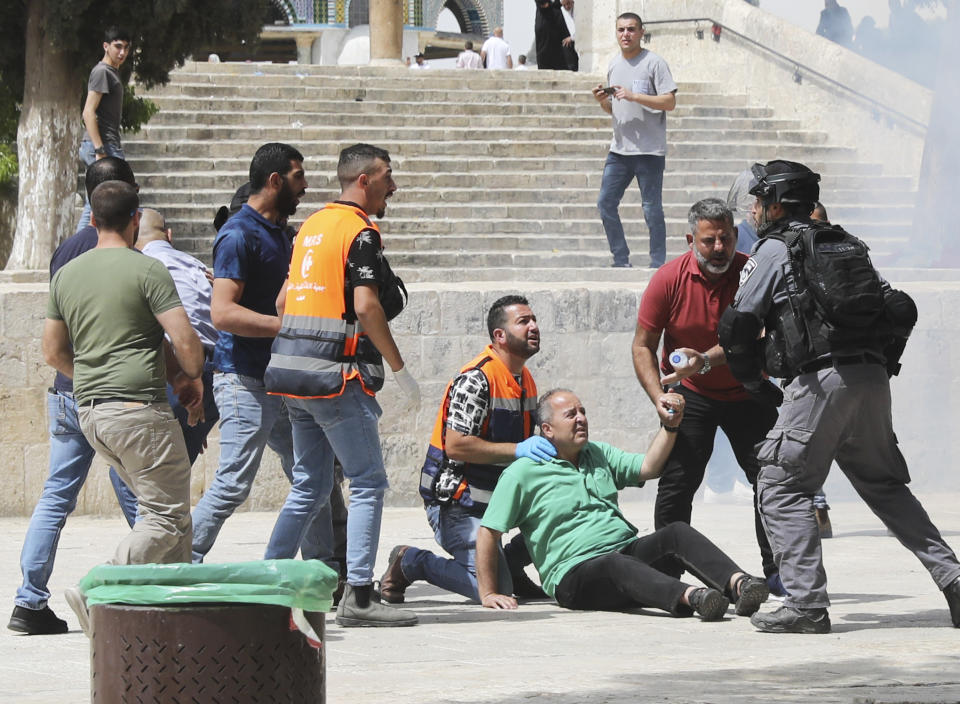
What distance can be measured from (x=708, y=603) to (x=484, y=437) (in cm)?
119

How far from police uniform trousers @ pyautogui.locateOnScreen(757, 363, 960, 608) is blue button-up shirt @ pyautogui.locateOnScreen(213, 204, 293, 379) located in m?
1.91

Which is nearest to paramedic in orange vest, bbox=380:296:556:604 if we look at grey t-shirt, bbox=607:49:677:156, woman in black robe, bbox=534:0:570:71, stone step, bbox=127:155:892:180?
grey t-shirt, bbox=607:49:677:156

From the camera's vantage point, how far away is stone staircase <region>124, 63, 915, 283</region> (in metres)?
14.5

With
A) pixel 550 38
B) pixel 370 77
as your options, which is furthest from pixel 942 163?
pixel 550 38

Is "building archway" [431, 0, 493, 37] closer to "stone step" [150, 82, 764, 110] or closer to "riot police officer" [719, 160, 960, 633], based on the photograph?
"stone step" [150, 82, 764, 110]

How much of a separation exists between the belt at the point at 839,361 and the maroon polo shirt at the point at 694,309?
888 mm

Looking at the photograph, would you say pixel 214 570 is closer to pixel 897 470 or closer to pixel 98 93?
pixel 897 470

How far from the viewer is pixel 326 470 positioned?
19.9 feet

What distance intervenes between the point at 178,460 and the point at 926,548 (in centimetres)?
264

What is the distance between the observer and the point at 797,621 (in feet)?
18.7

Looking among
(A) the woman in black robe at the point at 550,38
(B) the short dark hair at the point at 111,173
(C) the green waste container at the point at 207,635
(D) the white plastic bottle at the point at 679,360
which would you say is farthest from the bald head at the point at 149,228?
(A) the woman in black robe at the point at 550,38

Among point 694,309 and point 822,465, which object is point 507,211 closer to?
point 694,309

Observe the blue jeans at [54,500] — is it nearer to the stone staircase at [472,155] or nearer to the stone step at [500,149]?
the stone staircase at [472,155]

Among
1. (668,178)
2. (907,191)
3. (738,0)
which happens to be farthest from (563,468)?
(738,0)
